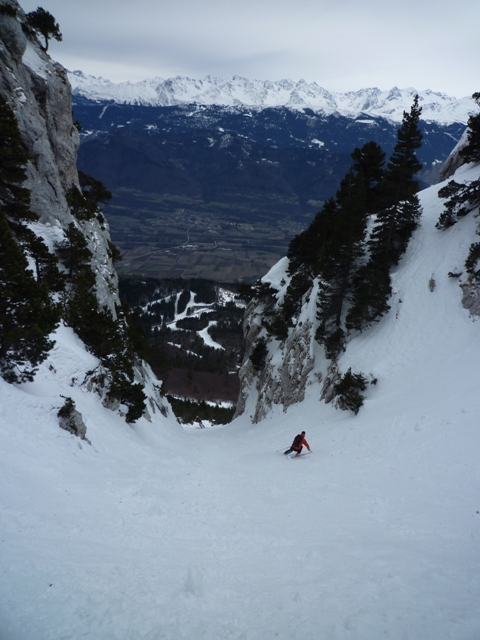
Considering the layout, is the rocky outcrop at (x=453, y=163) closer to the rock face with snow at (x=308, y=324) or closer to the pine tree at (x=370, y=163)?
the rock face with snow at (x=308, y=324)

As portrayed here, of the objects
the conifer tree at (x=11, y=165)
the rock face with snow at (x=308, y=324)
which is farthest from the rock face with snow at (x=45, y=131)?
the rock face with snow at (x=308, y=324)

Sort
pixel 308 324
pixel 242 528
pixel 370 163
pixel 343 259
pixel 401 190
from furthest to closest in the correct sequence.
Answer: pixel 370 163 → pixel 308 324 → pixel 401 190 → pixel 343 259 → pixel 242 528

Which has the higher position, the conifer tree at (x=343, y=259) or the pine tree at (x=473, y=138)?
the pine tree at (x=473, y=138)

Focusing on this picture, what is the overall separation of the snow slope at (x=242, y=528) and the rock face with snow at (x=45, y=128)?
16.3 meters

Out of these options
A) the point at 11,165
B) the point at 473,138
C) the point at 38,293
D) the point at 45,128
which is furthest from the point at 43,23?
the point at 473,138

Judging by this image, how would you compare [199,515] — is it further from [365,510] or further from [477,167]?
[477,167]

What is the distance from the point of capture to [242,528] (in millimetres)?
10133

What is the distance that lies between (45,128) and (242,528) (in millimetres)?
38922

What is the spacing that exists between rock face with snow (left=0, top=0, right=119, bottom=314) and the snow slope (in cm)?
1630

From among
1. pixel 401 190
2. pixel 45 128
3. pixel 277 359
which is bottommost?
pixel 277 359

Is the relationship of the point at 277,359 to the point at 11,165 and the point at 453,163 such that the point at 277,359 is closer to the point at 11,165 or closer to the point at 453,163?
the point at 11,165

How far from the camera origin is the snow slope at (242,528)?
5711 millimetres

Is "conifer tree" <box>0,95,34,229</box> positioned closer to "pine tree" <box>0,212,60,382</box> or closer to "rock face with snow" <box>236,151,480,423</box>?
"pine tree" <box>0,212,60,382</box>

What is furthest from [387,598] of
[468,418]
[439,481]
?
[468,418]
